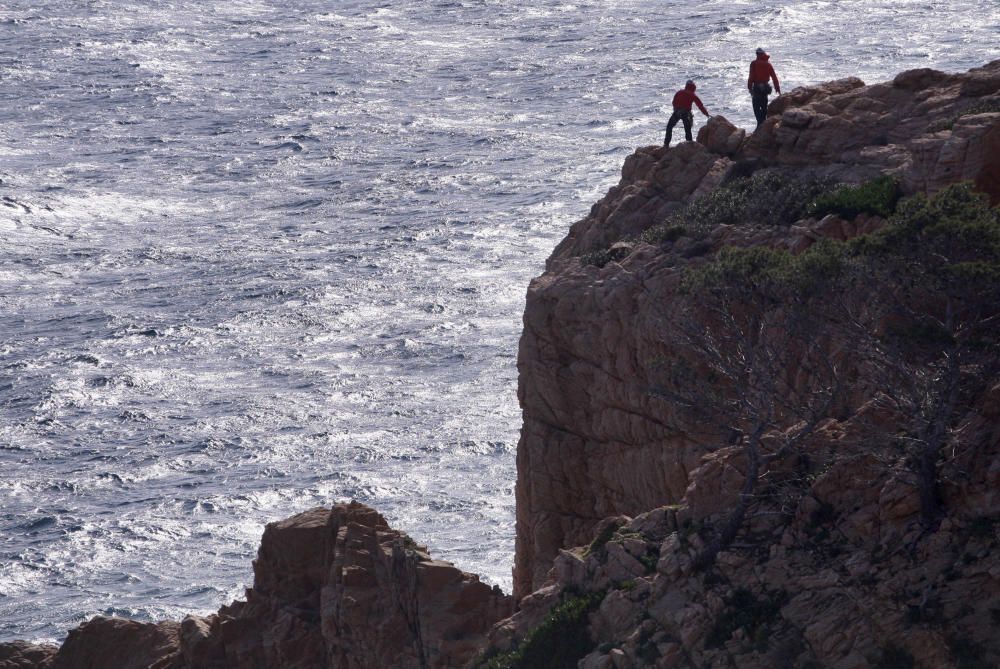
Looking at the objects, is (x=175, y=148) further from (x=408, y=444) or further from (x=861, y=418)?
(x=861, y=418)

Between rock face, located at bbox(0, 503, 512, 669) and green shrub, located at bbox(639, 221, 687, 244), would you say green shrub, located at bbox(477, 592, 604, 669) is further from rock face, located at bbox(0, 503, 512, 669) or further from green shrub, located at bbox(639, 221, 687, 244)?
green shrub, located at bbox(639, 221, 687, 244)

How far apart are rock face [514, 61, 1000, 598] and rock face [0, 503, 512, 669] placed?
391cm

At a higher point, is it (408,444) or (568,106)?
(568,106)

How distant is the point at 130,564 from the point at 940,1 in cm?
9120

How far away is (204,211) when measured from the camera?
105 m

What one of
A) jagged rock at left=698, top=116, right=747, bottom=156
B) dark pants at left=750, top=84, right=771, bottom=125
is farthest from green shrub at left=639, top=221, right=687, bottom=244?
dark pants at left=750, top=84, right=771, bottom=125

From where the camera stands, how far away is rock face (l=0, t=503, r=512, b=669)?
33.8m

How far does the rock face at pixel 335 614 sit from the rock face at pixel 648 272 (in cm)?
391

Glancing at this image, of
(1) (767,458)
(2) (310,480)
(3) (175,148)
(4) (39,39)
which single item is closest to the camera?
(1) (767,458)

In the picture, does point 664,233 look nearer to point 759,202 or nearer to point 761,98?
point 759,202

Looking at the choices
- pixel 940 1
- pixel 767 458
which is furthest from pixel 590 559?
pixel 940 1

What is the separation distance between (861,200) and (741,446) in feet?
25.1

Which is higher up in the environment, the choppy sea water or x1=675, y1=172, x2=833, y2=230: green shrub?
x1=675, y1=172, x2=833, y2=230: green shrub

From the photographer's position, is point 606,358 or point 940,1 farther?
point 940,1
